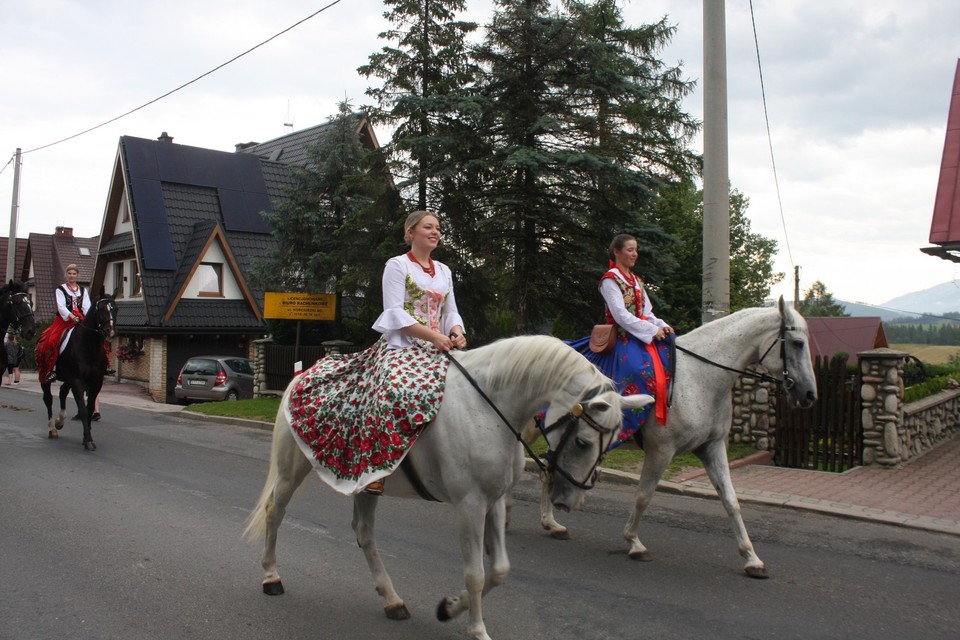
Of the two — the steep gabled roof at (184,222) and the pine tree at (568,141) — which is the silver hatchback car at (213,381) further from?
the pine tree at (568,141)

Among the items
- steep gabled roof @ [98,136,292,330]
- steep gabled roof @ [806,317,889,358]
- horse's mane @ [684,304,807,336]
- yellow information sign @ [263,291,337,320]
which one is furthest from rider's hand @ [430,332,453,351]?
steep gabled roof @ [98,136,292,330]

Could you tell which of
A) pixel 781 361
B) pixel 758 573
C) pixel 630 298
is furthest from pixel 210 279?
pixel 758 573

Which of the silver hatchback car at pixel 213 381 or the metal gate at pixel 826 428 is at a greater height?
the metal gate at pixel 826 428

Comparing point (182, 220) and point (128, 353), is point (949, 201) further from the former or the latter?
point (128, 353)

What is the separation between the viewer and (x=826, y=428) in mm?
10164

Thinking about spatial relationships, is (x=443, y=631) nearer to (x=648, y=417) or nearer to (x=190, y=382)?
(x=648, y=417)

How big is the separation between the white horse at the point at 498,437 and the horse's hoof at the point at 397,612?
0.35 metres

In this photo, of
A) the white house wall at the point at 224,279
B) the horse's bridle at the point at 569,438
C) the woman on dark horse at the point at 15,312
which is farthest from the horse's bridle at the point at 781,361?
the white house wall at the point at 224,279

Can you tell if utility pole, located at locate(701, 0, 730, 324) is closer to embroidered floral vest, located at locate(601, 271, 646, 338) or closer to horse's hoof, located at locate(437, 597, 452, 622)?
embroidered floral vest, located at locate(601, 271, 646, 338)

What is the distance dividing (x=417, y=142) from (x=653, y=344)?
8.20 m

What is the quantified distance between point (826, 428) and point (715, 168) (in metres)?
3.92

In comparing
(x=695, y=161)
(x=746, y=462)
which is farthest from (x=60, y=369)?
(x=695, y=161)

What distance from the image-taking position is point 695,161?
46.3ft

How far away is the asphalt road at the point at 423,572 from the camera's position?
443 centimetres
